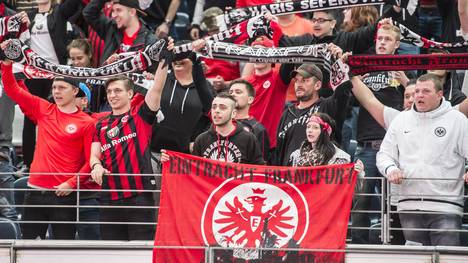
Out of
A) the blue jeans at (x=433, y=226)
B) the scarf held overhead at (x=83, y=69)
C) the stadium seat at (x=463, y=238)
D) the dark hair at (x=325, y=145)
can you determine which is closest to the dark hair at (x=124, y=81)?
the scarf held overhead at (x=83, y=69)

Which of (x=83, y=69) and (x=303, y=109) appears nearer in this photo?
(x=303, y=109)

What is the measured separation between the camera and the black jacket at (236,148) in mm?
10008

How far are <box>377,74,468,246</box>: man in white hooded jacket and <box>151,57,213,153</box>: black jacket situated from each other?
2.30 meters

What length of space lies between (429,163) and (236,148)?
1.66 m

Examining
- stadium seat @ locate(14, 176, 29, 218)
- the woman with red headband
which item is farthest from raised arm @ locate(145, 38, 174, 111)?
stadium seat @ locate(14, 176, 29, 218)

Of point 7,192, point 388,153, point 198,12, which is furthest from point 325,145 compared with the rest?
point 198,12

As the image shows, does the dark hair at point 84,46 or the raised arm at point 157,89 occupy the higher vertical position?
the dark hair at point 84,46

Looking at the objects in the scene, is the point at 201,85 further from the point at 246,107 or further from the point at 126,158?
the point at 126,158

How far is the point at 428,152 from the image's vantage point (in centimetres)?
957

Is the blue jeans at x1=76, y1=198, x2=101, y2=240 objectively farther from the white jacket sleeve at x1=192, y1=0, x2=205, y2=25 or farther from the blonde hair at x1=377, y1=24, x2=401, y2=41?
the white jacket sleeve at x1=192, y1=0, x2=205, y2=25

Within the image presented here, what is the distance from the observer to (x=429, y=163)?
9.54m

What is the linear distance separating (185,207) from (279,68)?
2.43 meters

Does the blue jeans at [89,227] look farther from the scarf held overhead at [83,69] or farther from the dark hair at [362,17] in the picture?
the dark hair at [362,17]

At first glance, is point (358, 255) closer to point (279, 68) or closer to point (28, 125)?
point (279, 68)
